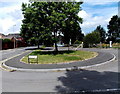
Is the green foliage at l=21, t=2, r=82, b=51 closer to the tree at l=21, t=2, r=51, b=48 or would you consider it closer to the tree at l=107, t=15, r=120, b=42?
the tree at l=21, t=2, r=51, b=48

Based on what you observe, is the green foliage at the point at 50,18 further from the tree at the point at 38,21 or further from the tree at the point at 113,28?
the tree at the point at 113,28

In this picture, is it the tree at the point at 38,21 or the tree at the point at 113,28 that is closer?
the tree at the point at 38,21

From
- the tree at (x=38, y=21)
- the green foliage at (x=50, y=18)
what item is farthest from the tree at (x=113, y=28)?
the tree at (x=38, y=21)

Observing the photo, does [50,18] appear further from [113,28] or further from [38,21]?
[113,28]

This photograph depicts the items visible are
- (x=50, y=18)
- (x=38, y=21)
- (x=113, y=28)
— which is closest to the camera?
(x=50, y=18)

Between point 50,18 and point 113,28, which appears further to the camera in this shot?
point 113,28

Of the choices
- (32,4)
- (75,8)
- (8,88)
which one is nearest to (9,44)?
(32,4)

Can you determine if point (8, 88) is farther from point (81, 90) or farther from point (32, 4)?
point (32, 4)

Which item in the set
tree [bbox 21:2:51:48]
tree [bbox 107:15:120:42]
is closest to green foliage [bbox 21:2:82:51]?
tree [bbox 21:2:51:48]

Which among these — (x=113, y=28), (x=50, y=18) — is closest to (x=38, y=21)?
(x=50, y=18)

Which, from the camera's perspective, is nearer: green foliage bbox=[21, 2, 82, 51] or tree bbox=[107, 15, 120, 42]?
green foliage bbox=[21, 2, 82, 51]

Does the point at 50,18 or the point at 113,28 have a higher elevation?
the point at 113,28

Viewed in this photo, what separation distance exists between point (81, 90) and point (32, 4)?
697 inches

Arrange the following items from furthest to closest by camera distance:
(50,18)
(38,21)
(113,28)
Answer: (113,28)
(38,21)
(50,18)
